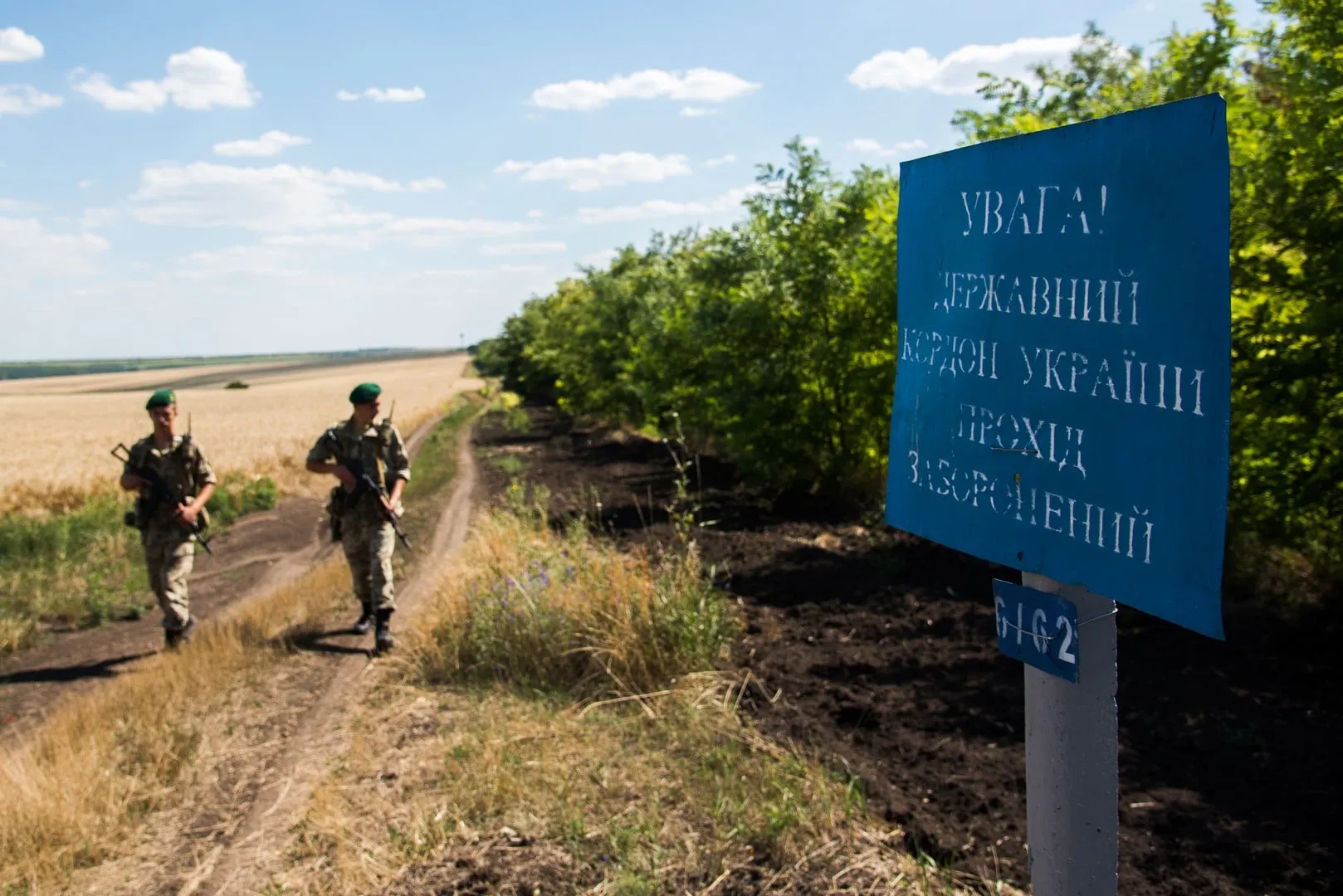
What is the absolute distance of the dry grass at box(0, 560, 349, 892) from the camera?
445 cm

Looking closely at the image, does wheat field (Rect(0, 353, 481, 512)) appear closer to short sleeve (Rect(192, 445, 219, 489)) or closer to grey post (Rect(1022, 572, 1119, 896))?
short sleeve (Rect(192, 445, 219, 489))

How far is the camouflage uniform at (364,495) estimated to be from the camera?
7738mm

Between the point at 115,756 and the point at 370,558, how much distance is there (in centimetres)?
257

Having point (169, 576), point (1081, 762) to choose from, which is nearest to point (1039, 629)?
point (1081, 762)

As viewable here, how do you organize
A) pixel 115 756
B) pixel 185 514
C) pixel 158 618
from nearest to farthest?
pixel 115 756
pixel 185 514
pixel 158 618

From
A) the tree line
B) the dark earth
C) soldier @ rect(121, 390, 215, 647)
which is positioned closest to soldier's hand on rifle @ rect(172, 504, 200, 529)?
soldier @ rect(121, 390, 215, 647)

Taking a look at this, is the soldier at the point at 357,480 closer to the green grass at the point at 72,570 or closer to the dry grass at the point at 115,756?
the dry grass at the point at 115,756

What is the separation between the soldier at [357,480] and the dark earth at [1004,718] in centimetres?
267

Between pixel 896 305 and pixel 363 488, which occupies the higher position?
pixel 896 305

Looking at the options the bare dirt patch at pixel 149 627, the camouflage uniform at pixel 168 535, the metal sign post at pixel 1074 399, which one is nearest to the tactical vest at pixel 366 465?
the camouflage uniform at pixel 168 535

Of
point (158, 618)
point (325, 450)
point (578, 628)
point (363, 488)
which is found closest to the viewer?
point (578, 628)

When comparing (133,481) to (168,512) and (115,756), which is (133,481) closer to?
(168,512)

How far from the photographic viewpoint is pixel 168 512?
798cm

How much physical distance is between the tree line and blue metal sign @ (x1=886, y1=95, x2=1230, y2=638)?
13.4 ft
